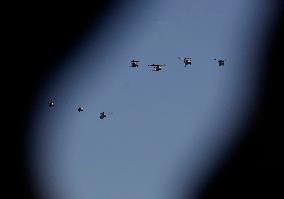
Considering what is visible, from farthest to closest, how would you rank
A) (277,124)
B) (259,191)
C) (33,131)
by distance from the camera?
1. (259,191)
2. (277,124)
3. (33,131)

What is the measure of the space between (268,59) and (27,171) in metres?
0.84

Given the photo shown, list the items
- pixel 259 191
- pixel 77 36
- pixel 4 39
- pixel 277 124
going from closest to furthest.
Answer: pixel 77 36 → pixel 4 39 → pixel 277 124 → pixel 259 191

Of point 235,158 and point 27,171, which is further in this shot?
point 27,171

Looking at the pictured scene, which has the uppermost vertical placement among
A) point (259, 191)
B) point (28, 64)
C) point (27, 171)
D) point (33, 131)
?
point (28, 64)

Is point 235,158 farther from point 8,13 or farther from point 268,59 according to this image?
point 8,13

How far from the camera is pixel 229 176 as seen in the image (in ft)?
4.15

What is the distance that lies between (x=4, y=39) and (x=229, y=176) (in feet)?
2.88

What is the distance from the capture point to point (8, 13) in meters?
1.50

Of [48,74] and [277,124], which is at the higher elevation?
[48,74]

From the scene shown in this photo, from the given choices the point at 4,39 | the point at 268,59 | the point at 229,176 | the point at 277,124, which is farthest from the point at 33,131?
the point at 277,124

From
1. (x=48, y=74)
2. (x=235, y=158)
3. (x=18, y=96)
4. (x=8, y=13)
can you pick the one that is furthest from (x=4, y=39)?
(x=235, y=158)

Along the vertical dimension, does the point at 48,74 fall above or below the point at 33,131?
above

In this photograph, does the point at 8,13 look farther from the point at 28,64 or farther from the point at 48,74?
the point at 48,74

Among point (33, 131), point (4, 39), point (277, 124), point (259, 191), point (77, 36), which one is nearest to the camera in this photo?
point (77, 36)
